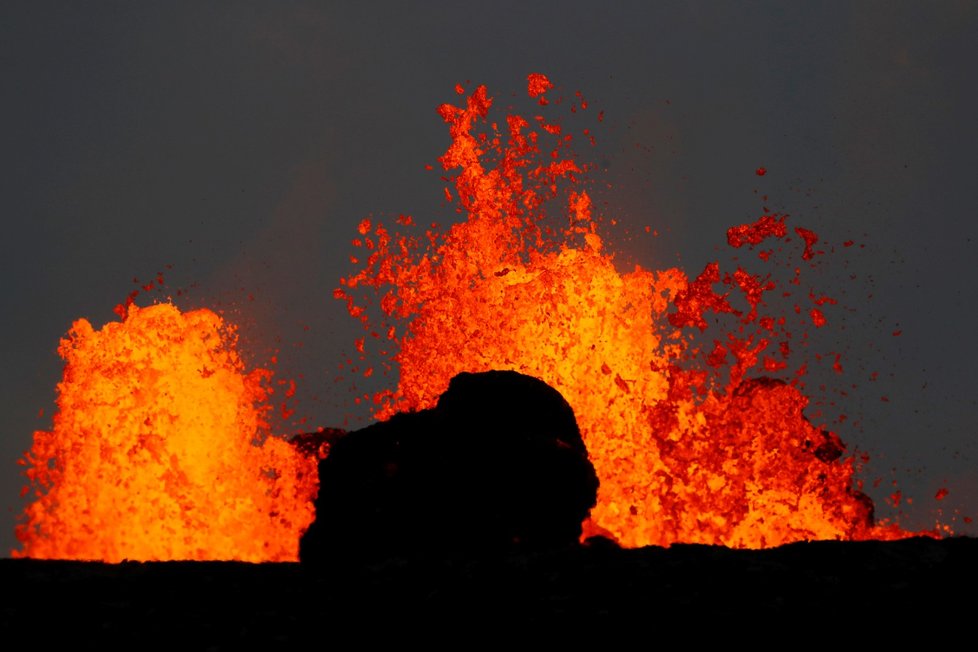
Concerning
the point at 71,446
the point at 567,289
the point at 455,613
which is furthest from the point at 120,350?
the point at 455,613

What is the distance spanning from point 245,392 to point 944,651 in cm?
2098

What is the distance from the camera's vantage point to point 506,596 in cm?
1110

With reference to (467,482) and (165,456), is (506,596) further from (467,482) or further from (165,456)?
(165,456)

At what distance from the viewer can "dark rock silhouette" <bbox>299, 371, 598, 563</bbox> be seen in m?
19.1

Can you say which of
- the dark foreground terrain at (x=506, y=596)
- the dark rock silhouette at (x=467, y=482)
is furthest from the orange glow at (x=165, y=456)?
the dark foreground terrain at (x=506, y=596)

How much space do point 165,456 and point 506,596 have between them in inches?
669

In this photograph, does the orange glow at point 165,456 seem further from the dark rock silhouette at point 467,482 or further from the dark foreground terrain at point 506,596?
the dark foreground terrain at point 506,596

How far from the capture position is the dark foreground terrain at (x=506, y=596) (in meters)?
10.3

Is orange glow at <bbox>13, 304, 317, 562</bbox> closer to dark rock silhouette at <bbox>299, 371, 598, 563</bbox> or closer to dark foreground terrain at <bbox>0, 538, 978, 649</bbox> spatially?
dark rock silhouette at <bbox>299, 371, 598, 563</bbox>

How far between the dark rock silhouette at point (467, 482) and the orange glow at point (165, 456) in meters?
4.37

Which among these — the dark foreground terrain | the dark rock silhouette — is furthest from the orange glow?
the dark foreground terrain

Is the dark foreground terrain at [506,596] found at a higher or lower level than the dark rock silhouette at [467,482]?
lower

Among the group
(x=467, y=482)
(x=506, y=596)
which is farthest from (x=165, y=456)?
(x=506, y=596)

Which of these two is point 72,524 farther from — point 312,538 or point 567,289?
point 567,289
